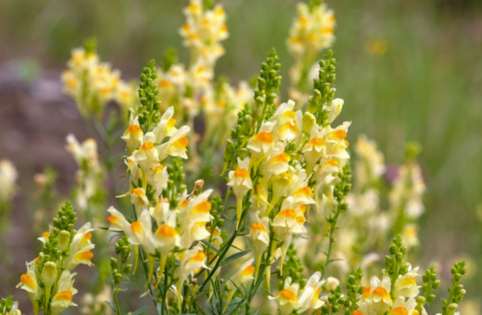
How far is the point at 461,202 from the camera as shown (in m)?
6.29

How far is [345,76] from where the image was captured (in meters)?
7.38

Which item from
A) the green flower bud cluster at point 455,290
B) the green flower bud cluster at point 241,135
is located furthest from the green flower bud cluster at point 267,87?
the green flower bud cluster at point 455,290

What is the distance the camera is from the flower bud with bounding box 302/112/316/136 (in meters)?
1.90

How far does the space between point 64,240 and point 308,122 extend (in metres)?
0.70

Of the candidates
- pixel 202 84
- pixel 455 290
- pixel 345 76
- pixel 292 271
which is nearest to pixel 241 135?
pixel 292 271

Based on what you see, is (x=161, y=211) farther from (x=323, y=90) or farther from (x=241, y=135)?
(x=323, y=90)

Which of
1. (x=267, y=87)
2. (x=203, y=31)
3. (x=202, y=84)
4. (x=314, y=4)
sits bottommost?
(x=267, y=87)

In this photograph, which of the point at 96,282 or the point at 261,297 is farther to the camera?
the point at 261,297

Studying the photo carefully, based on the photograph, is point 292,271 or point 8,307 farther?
point 292,271

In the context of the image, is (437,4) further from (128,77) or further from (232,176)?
(232,176)

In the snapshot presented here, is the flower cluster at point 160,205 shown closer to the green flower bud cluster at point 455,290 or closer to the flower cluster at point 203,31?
the green flower bud cluster at point 455,290

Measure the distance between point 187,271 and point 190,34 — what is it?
199cm

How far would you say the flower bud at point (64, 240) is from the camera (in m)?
1.83

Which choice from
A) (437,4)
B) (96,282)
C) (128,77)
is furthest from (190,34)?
(437,4)
